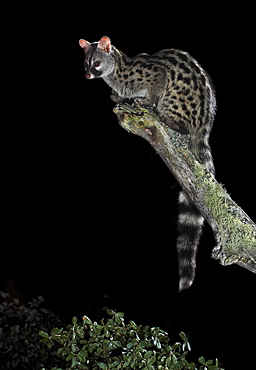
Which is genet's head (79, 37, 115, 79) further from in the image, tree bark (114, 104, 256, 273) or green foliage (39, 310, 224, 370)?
green foliage (39, 310, 224, 370)

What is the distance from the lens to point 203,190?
3.76m

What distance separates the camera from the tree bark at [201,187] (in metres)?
3.44

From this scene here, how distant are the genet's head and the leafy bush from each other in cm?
277

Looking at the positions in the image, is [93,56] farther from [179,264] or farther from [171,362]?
[171,362]

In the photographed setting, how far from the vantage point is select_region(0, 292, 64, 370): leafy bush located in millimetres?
5223

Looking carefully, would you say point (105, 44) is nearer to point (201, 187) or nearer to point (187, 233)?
point (201, 187)

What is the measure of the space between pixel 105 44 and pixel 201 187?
5.15ft

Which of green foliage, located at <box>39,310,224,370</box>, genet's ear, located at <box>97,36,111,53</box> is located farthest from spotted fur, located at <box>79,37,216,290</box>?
green foliage, located at <box>39,310,224,370</box>

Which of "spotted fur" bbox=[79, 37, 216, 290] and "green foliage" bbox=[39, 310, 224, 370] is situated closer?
"green foliage" bbox=[39, 310, 224, 370]

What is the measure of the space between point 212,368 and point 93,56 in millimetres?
2722

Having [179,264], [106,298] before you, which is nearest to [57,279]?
[106,298]

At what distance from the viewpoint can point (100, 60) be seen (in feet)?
14.3

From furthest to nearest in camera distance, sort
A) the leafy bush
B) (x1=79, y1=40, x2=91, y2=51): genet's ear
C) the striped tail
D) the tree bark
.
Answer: the leafy bush
(x1=79, y1=40, x2=91, y2=51): genet's ear
the striped tail
the tree bark

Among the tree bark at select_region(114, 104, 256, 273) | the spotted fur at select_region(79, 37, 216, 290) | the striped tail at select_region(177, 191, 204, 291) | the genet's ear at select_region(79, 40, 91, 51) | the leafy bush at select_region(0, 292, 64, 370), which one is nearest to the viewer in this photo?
the tree bark at select_region(114, 104, 256, 273)
